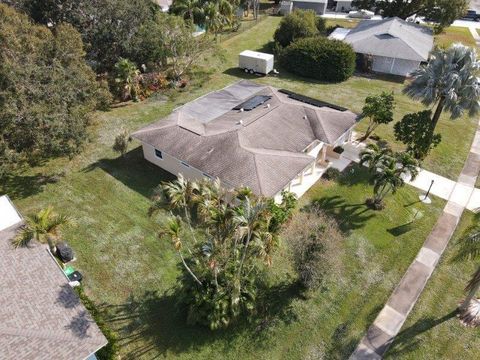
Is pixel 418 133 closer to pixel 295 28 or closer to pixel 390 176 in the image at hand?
pixel 390 176


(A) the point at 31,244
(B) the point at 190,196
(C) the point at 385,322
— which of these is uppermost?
(B) the point at 190,196

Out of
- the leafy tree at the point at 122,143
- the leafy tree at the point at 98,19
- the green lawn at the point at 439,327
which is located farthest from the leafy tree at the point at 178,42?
the green lawn at the point at 439,327

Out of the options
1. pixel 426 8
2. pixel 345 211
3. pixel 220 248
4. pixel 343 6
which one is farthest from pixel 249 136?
pixel 343 6

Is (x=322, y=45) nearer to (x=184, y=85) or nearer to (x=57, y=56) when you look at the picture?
(x=184, y=85)

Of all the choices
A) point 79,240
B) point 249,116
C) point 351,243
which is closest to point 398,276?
point 351,243

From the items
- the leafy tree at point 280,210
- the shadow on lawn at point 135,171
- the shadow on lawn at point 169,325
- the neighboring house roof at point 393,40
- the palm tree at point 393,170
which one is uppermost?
the neighboring house roof at point 393,40

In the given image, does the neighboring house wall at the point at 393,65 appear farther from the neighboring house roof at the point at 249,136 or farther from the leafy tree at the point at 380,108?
the neighboring house roof at the point at 249,136

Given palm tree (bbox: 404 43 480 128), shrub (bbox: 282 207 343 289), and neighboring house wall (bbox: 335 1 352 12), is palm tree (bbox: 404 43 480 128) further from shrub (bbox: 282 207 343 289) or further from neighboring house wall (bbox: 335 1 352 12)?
neighboring house wall (bbox: 335 1 352 12)
